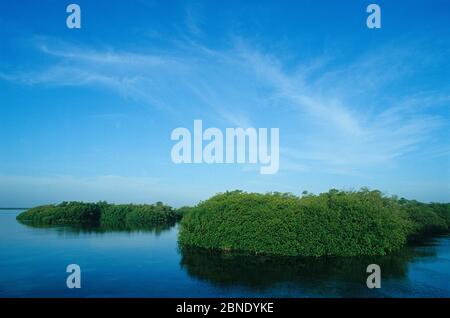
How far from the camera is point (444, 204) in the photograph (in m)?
48.8

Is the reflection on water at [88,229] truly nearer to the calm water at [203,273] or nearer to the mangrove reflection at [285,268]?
the calm water at [203,273]

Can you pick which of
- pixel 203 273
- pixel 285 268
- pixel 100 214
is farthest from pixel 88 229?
pixel 285 268

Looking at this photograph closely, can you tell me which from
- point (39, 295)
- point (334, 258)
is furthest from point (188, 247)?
point (39, 295)

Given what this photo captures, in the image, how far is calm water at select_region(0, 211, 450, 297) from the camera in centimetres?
1678

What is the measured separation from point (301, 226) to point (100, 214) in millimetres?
43826

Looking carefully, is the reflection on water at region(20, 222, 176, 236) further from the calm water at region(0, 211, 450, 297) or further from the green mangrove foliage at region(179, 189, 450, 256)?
the green mangrove foliage at region(179, 189, 450, 256)

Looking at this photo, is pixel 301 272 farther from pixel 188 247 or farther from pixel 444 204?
pixel 444 204

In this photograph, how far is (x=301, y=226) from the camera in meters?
26.1

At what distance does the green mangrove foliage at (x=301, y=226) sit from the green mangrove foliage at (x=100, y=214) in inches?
1163

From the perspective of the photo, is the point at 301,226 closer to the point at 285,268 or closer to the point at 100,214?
the point at 285,268

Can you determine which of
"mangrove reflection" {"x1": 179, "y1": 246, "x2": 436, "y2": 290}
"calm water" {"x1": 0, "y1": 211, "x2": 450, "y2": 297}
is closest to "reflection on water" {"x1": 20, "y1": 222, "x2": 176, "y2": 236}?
"calm water" {"x1": 0, "y1": 211, "x2": 450, "y2": 297}

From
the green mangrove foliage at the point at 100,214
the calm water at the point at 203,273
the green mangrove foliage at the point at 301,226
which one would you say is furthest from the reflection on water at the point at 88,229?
the green mangrove foliage at the point at 301,226
